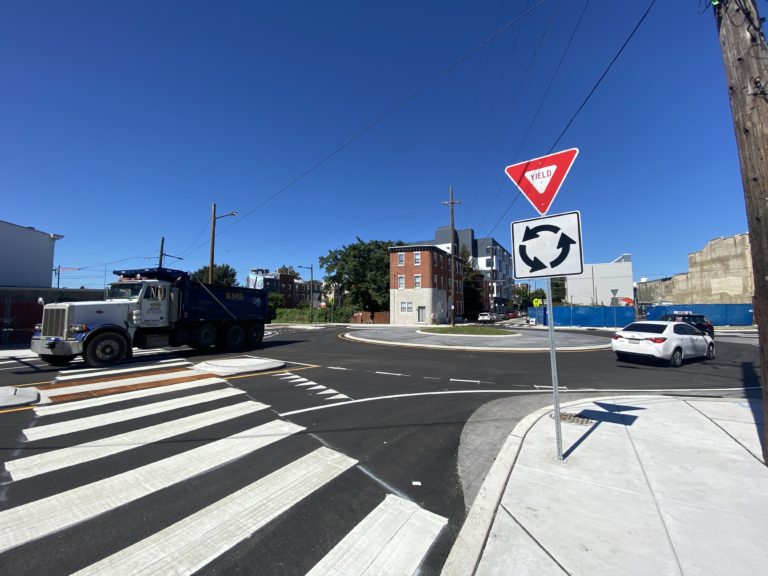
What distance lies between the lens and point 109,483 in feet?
12.2

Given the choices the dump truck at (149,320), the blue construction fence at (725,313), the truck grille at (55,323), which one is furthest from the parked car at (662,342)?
the blue construction fence at (725,313)

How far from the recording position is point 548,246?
14.0ft

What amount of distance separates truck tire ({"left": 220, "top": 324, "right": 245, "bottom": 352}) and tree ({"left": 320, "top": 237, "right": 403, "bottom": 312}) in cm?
3871

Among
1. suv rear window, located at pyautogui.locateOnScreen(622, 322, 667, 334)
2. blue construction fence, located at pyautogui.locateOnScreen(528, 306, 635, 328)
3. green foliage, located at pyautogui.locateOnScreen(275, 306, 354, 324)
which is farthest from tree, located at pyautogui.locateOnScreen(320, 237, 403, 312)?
suv rear window, located at pyautogui.locateOnScreen(622, 322, 667, 334)

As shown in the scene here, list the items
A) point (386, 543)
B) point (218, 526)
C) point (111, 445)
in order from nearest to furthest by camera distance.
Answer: point (386, 543) → point (218, 526) → point (111, 445)

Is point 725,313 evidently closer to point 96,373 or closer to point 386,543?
point 386,543

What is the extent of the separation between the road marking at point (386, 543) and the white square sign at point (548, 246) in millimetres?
2791

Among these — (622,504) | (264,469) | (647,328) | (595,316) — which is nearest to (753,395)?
(647,328)

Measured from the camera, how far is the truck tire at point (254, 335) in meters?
17.4

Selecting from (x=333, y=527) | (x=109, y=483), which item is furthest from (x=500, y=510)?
(x=109, y=483)

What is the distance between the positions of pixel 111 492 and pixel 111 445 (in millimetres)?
1443

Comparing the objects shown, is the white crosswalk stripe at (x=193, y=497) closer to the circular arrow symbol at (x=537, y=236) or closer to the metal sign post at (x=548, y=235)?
the metal sign post at (x=548, y=235)

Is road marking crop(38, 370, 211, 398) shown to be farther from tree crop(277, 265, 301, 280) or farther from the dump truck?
tree crop(277, 265, 301, 280)

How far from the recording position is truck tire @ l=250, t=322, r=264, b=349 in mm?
17352
